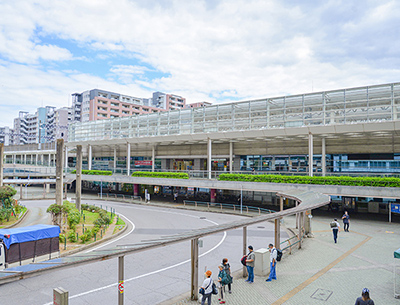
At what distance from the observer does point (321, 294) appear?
9.77 m

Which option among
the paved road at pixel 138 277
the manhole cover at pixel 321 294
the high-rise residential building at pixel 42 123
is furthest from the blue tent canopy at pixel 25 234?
the high-rise residential building at pixel 42 123

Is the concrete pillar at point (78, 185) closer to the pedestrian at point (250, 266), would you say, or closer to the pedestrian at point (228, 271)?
the pedestrian at point (250, 266)

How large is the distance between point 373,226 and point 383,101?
40.7 ft

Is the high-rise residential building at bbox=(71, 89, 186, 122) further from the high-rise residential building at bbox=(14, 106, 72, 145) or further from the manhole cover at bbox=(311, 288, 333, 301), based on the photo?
the manhole cover at bbox=(311, 288, 333, 301)

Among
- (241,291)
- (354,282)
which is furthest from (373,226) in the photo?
(241,291)

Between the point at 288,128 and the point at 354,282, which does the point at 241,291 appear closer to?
the point at 354,282

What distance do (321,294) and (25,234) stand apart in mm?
11875

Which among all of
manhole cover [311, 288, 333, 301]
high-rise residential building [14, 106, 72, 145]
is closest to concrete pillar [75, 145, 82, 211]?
manhole cover [311, 288, 333, 301]

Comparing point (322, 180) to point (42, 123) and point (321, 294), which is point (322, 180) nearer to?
point (321, 294)

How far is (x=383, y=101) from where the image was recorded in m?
28.2

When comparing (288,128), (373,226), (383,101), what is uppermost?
(383,101)

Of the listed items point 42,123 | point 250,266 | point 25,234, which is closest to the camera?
point 250,266

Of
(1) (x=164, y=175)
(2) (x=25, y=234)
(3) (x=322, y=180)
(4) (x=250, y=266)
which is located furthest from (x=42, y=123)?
(4) (x=250, y=266)

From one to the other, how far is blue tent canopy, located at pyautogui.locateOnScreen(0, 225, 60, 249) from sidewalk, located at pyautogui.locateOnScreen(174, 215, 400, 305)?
7655mm
